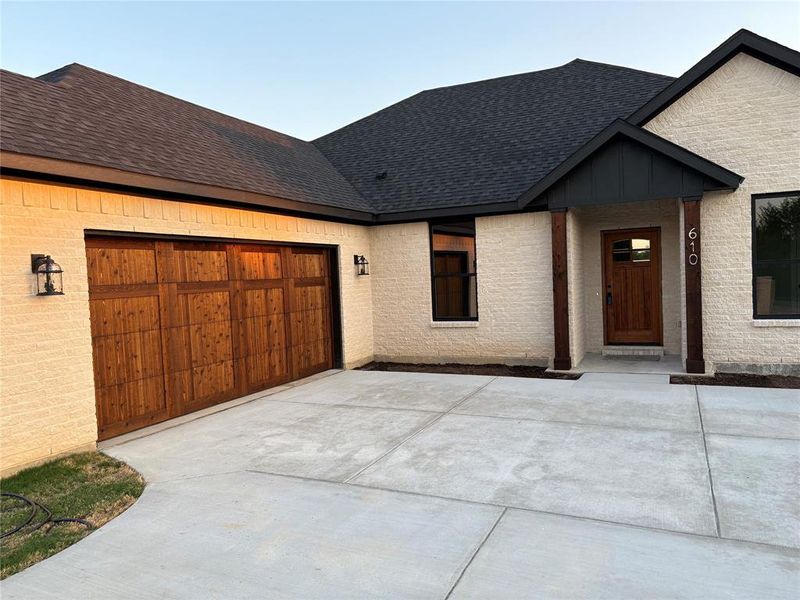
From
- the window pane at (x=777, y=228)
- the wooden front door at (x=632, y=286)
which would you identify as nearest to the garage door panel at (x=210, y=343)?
the wooden front door at (x=632, y=286)

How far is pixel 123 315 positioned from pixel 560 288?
703cm

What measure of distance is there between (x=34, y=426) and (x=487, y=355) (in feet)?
25.2

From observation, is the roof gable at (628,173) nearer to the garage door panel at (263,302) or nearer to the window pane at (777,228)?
the window pane at (777,228)

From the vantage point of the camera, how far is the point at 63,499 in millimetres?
4688

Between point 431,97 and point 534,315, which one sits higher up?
point 431,97

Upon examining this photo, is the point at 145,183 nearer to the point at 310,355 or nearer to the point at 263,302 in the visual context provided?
the point at 263,302

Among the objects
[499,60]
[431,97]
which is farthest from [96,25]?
[499,60]

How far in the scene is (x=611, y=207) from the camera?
10758mm

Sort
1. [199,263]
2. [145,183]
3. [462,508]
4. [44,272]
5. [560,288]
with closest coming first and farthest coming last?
[462,508] < [44,272] < [145,183] < [199,263] < [560,288]

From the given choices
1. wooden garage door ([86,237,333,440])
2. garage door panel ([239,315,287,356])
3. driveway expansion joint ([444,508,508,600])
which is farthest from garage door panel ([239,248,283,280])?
driveway expansion joint ([444,508,508,600])

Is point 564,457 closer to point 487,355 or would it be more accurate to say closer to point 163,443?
point 163,443

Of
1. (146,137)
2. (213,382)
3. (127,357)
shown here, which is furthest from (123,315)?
(146,137)

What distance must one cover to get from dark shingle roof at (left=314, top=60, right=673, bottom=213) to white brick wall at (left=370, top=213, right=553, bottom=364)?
686 millimetres

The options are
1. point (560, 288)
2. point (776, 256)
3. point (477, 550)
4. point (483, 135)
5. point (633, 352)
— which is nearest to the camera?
point (477, 550)
